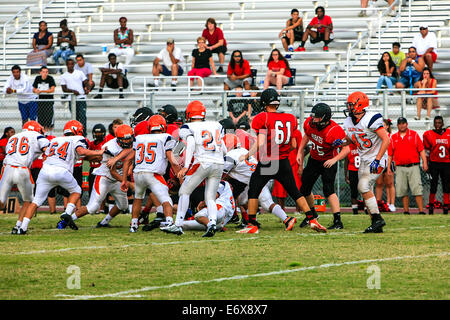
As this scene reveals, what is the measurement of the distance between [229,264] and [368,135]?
13.2ft

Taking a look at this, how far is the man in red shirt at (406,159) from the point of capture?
17.0m

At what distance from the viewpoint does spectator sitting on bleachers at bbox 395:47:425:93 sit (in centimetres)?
1986

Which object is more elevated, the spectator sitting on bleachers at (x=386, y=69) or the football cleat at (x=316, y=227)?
the spectator sitting on bleachers at (x=386, y=69)

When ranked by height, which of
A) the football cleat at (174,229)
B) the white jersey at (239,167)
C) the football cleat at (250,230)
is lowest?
the football cleat at (250,230)

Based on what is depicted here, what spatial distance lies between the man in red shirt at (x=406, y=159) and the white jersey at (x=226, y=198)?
551 centimetres

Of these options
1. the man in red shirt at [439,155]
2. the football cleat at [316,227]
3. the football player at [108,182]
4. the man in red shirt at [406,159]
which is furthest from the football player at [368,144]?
the man in red shirt at [439,155]

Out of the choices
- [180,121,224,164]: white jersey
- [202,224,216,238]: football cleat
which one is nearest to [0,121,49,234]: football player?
[180,121,224,164]: white jersey

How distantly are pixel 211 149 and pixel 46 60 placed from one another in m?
13.1

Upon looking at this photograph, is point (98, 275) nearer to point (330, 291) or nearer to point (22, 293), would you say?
point (22, 293)

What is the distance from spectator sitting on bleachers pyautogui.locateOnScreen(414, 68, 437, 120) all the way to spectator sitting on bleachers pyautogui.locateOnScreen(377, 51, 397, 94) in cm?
71

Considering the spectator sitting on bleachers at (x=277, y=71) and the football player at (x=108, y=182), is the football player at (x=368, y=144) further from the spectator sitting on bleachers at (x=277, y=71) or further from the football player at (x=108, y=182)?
the spectator sitting on bleachers at (x=277, y=71)
